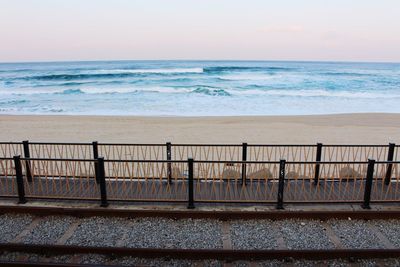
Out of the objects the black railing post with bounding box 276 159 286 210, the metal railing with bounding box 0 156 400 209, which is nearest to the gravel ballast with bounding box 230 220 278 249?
the black railing post with bounding box 276 159 286 210

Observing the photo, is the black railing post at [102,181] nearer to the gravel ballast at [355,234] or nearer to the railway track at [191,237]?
the railway track at [191,237]

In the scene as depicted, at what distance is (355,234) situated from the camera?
7.07 metres

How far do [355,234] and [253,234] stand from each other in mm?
2183

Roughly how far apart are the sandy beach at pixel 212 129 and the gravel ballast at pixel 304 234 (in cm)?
947

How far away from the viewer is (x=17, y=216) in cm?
791

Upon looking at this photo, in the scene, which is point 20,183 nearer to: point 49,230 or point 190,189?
point 49,230

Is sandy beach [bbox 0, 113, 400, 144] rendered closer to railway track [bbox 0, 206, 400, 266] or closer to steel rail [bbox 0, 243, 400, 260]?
railway track [bbox 0, 206, 400, 266]

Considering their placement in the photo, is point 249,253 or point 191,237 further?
point 191,237

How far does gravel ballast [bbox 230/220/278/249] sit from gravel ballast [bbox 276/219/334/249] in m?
0.26

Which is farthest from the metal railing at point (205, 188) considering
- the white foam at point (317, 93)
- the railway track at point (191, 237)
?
the white foam at point (317, 93)

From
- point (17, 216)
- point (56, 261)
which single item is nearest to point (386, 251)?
point (56, 261)

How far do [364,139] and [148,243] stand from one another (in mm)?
14630

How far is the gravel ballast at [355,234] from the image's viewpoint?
671cm

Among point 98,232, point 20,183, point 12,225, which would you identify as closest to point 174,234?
point 98,232
